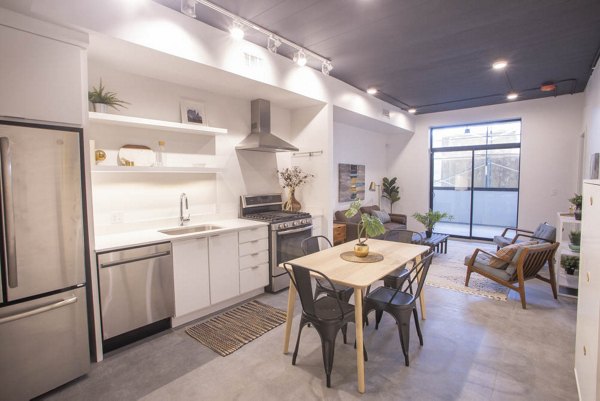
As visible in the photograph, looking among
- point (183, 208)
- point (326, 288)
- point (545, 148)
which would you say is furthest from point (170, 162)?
point (545, 148)

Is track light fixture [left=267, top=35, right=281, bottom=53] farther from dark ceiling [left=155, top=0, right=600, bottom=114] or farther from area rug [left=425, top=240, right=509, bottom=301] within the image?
area rug [left=425, top=240, right=509, bottom=301]

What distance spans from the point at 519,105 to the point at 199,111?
628cm

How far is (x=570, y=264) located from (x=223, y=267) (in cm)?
424

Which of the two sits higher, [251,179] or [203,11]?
[203,11]

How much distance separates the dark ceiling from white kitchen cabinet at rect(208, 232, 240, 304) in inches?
87.4

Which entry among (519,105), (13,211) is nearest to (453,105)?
(519,105)

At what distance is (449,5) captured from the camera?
265 centimetres

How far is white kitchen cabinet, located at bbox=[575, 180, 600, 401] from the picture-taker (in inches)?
59.0

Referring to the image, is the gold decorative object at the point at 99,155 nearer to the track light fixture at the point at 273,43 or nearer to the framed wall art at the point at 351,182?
the track light fixture at the point at 273,43

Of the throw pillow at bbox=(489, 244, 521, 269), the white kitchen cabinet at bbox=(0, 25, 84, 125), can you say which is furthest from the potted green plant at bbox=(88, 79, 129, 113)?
the throw pillow at bbox=(489, 244, 521, 269)

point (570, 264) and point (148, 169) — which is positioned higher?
point (148, 169)

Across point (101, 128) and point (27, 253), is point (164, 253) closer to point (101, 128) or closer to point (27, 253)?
point (27, 253)

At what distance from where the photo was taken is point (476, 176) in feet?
22.4

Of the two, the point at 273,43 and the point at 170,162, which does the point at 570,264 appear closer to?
the point at 273,43
